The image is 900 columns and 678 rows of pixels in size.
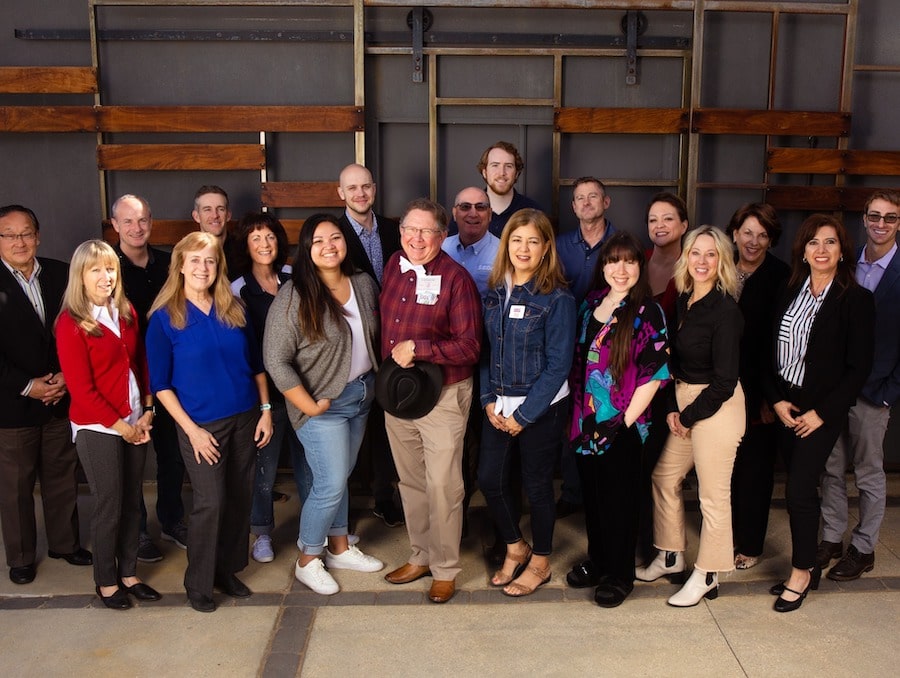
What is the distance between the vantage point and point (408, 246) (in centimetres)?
333

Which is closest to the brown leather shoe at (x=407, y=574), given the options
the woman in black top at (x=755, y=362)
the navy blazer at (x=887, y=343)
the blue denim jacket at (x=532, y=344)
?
the blue denim jacket at (x=532, y=344)

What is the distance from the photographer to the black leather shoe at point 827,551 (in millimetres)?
3703

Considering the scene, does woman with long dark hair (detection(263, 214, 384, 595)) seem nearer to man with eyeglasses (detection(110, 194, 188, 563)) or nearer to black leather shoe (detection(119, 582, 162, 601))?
black leather shoe (detection(119, 582, 162, 601))

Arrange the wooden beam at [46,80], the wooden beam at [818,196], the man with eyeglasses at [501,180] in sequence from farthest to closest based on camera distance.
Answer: the wooden beam at [818,196] → the wooden beam at [46,80] → the man with eyeglasses at [501,180]

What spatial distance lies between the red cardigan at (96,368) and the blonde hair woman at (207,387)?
0.51 feet

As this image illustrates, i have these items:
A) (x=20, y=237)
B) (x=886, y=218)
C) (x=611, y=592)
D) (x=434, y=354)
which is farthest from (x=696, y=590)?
(x=20, y=237)

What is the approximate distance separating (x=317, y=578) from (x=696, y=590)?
1619mm

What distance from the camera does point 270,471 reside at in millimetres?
3857

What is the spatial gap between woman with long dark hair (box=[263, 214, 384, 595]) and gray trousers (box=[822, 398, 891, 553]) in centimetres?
209

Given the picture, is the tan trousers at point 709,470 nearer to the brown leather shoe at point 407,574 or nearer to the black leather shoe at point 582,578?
the black leather shoe at point 582,578

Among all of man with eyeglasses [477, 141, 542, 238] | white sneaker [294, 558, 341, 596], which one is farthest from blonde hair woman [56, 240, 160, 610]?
man with eyeglasses [477, 141, 542, 238]

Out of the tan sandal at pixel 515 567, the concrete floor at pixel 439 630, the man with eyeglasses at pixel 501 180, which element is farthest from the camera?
the man with eyeglasses at pixel 501 180

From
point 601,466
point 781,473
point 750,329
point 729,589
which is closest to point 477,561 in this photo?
point 601,466

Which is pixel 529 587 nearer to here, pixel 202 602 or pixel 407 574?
pixel 407 574
